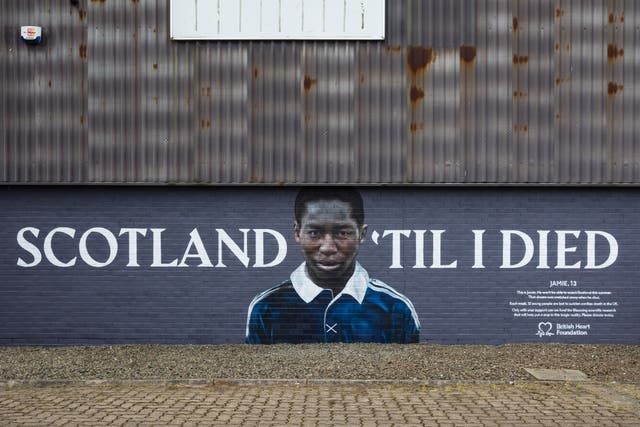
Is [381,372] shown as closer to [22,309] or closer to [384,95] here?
[384,95]

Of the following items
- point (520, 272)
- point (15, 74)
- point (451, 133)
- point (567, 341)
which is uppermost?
point (15, 74)

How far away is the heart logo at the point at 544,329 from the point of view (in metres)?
15.0

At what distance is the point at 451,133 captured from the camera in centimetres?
1492

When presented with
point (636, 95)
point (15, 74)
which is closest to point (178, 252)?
point (15, 74)

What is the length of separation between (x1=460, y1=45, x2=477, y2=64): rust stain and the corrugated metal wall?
0.02 meters

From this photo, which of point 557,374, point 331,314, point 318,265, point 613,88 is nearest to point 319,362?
point 331,314

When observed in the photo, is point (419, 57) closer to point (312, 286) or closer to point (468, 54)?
point (468, 54)

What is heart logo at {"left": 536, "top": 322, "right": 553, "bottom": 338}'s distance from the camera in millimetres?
15008

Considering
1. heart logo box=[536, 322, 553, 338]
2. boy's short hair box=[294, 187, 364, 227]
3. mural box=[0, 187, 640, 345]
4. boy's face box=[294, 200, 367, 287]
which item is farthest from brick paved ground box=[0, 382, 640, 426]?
boy's short hair box=[294, 187, 364, 227]

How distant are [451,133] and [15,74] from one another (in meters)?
8.32

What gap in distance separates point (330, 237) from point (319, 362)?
112 inches

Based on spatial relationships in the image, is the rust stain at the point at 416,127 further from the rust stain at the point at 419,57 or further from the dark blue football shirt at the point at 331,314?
the dark blue football shirt at the point at 331,314

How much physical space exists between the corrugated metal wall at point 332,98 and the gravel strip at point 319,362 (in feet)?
10.3

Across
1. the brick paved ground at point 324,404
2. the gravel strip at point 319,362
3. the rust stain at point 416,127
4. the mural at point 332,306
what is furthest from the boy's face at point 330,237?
the brick paved ground at point 324,404
